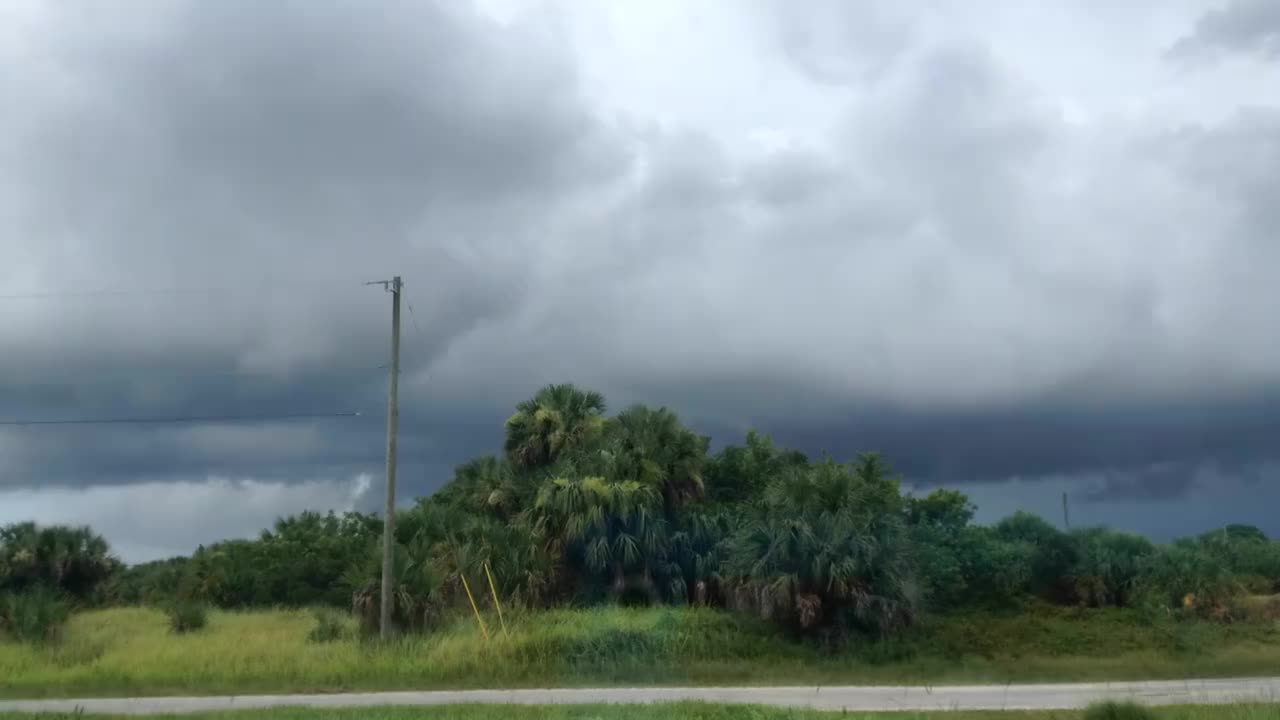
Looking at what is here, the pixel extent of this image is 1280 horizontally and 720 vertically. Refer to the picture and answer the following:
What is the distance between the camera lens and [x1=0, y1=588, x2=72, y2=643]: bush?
33.7m

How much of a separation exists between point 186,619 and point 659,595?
46.7 feet

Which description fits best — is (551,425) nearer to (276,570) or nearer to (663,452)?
(663,452)

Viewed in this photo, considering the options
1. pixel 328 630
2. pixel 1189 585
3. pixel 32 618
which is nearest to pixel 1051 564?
pixel 1189 585

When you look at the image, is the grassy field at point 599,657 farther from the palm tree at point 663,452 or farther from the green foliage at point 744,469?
the green foliage at point 744,469

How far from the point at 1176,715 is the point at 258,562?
3855cm

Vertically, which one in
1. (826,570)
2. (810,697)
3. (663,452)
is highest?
(663,452)

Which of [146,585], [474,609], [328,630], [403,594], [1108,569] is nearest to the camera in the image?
[403,594]

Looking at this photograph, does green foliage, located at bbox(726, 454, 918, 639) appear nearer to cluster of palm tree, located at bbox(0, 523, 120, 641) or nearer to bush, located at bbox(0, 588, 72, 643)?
bush, located at bbox(0, 588, 72, 643)

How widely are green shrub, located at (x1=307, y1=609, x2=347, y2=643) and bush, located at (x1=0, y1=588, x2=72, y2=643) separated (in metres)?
8.10

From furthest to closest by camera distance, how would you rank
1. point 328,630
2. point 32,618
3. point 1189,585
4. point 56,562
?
point 56,562
point 1189,585
point 32,618
point 328,630

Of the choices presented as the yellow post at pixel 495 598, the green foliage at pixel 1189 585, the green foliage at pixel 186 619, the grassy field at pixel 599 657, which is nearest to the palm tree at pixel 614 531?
the grassy field at pixel 599 657

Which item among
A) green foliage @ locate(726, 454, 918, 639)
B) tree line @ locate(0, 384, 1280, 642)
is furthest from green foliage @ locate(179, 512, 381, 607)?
green foliage @ locate(726, 454, 918, 639)

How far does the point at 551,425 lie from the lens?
42.8m

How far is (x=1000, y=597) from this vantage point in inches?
1565
